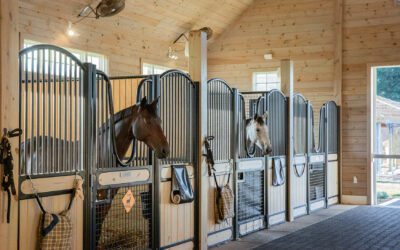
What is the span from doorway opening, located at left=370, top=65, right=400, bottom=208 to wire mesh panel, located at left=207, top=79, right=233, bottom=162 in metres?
4.00

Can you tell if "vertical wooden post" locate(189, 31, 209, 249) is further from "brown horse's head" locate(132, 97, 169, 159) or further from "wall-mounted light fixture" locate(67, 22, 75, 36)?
"wall-mounted light fixture" locate(67, 22, 75, 36)

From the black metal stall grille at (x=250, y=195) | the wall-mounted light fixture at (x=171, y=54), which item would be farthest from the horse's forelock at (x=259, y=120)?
the wall-mounted light fixture at (x=171, y=54)

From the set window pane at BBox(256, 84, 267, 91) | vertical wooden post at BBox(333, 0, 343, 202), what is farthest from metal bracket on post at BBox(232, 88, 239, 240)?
window pane at BBox(256, 84, 267, 91)

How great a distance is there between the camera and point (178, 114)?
4.35 meters

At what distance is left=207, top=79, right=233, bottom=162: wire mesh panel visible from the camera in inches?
191

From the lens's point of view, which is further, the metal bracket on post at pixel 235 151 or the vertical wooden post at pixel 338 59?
the vertical wooden post at pixel 338 59

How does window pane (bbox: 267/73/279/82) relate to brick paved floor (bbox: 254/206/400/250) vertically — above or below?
above

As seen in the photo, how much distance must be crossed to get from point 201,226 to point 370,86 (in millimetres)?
4947

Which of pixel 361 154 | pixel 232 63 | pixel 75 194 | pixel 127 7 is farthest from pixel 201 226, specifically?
pixel 232 63

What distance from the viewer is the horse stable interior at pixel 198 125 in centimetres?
302

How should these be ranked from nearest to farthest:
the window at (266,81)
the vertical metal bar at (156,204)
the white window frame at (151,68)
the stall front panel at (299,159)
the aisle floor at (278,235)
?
the vertical metal bar at (156,204), the aisle floor at (278,235), the stall front panel at (299,159), the white window frame at (151,68), the window at (266,81)

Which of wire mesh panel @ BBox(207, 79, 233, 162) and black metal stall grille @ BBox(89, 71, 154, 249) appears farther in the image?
wire mesh panel @ BBox(207, 79, 233, 162)

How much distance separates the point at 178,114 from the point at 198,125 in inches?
11.8

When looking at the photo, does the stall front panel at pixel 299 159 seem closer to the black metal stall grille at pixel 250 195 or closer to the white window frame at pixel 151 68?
the black metal stall grille at pixel 250 195
